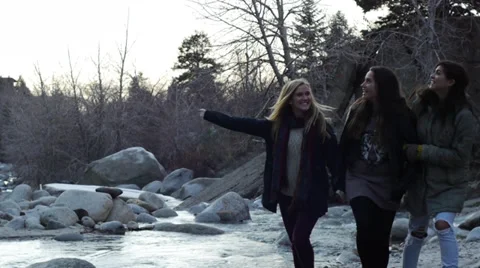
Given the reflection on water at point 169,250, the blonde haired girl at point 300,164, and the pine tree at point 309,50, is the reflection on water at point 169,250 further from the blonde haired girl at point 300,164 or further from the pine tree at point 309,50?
the pine tree at point 309,50

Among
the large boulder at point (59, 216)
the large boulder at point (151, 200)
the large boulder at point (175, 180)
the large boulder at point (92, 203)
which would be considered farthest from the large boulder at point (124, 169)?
the large boulder at point (59, 216)

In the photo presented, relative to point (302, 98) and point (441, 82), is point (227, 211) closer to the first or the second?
point (302, 98)

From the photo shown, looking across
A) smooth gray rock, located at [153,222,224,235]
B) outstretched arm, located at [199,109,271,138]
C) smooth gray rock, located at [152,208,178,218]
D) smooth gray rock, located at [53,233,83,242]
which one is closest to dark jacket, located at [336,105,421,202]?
outstretched arm, located at [199,109,271,138]

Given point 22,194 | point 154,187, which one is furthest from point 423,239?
point 154,187

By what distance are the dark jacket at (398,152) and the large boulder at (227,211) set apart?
31.2 ft

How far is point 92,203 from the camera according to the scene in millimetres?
13789

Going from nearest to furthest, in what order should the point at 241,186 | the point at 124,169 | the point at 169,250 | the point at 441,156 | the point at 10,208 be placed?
1. the point at 441,156
2. the point at 169,250
3. the point at 10,208
4. the point at 241,186
5. the point at 124,169

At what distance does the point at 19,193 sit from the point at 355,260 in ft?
44.9

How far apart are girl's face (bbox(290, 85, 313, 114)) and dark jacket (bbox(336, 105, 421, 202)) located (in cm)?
43

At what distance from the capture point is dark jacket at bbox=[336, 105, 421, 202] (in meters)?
5.15

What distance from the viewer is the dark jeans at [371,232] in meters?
5.15

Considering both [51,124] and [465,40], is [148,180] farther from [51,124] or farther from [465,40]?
[465,40]

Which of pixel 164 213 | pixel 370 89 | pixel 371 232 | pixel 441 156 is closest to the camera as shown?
pixel 441 156

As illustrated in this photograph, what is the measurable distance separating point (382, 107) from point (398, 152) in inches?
13.8
